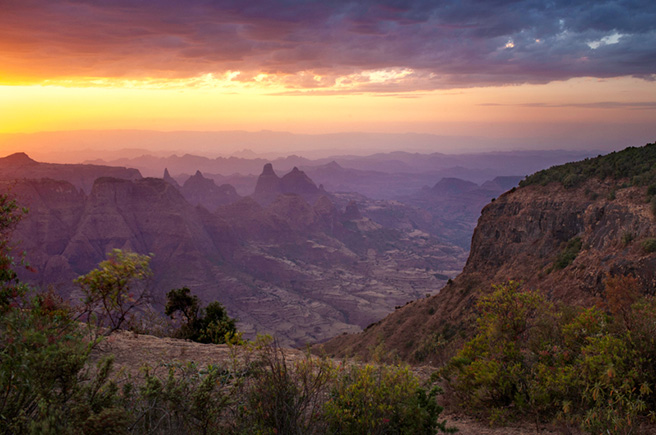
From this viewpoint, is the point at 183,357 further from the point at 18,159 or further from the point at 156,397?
the point at 18,159

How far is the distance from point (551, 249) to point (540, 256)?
1211 mm

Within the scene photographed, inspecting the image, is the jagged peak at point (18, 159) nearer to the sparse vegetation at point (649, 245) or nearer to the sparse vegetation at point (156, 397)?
the sparse vegetation at point (156, 397)

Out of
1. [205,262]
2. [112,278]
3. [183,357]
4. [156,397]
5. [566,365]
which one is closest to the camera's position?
[156,397]

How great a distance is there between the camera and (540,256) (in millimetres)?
35844

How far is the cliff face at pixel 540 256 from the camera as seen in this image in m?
24.4

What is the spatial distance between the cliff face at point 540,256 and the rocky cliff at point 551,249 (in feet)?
0.30

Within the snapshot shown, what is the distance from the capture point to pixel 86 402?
7410mm

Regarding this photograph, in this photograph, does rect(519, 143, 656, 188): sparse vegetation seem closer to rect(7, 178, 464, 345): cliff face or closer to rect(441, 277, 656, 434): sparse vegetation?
rect(441, 277, 656, 434): sparse vegetation

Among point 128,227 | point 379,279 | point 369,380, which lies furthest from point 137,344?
point 379,279

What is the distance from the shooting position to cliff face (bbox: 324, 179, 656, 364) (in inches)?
961

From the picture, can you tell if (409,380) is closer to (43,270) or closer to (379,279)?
(43,270)

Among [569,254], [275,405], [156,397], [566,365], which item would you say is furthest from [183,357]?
[569,254]

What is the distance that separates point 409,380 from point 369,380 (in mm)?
1636

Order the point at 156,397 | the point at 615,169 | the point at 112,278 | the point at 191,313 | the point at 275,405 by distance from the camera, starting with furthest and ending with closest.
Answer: the point at 615,169, the point at 191,313, the point at 112,278, the point at 156,397, the point at 275,405
